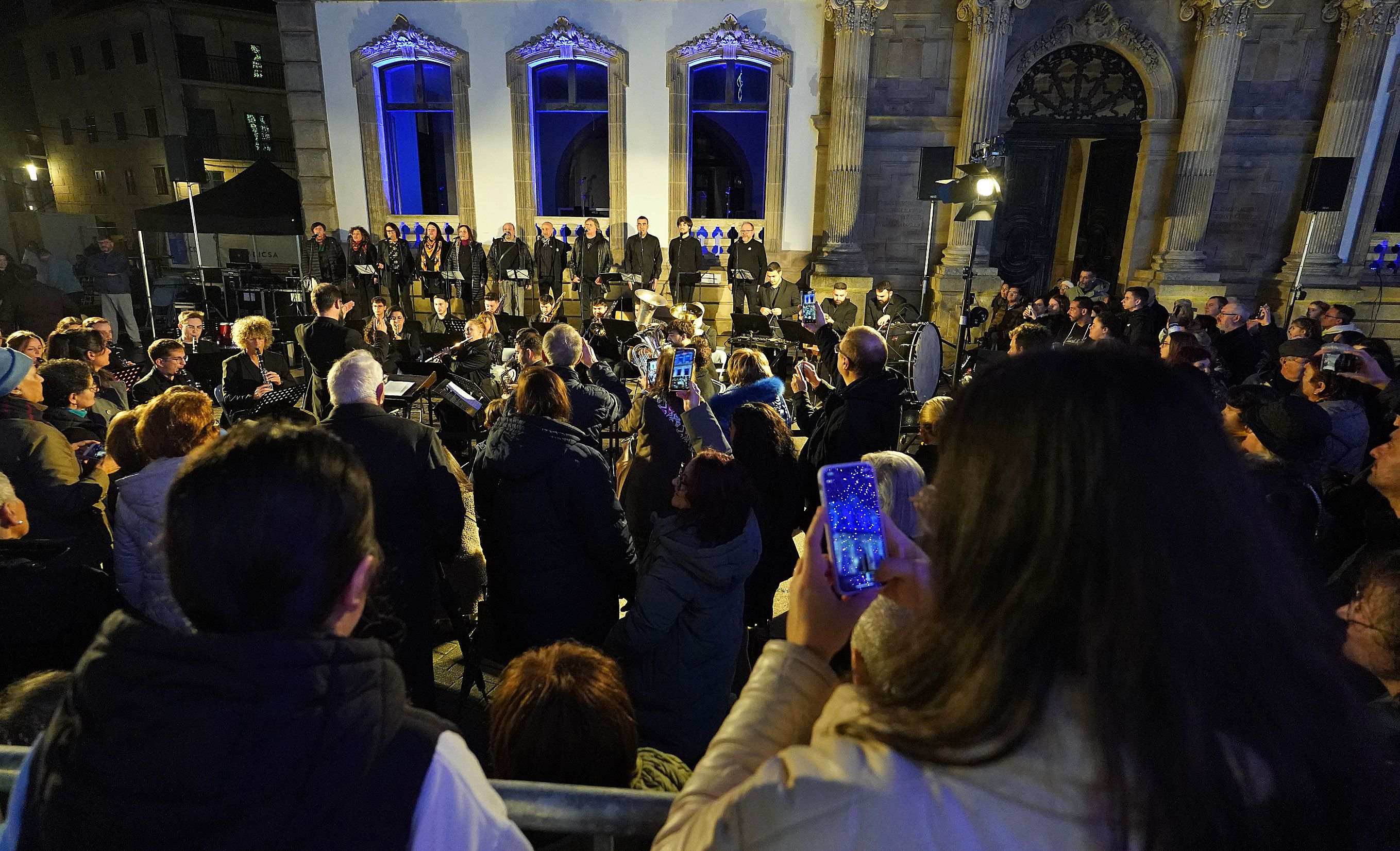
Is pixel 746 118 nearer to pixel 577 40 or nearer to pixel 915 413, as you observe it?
pixel 577 40

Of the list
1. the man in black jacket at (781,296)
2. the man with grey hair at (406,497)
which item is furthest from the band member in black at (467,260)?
the man with grey hair at (406,497)

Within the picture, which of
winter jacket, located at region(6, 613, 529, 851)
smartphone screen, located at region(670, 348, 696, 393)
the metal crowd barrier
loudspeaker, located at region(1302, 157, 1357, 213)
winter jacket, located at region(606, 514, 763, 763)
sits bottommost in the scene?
winter jacket, located at region(606, 514, 763, 763)

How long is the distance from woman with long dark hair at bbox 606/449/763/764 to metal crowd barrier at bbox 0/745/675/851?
1.30m

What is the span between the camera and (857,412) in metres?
4.25

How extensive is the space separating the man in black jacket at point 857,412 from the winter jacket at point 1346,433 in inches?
91.3

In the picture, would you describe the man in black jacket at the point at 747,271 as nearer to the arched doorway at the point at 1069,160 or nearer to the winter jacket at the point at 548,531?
the arched doorway at the point at 1069,160

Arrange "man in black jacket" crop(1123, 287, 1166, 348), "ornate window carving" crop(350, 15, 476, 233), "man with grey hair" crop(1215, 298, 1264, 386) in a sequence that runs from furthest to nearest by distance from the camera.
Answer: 1. "ornate window carving" crop(350, 15, 476, 233)
2. "man in black jacket" crop(1123, 287, 1166, 348)
3. "man with grey hair" crop(1215, 298, 1264, 386)

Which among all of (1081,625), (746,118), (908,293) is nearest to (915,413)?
(908,293)

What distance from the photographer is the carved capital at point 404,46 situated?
12.9 metres

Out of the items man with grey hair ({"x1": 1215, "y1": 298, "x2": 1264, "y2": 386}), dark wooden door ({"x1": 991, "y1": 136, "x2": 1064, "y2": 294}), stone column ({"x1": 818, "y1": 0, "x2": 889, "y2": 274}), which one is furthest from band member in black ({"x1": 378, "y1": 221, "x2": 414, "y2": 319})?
man with grey hair ({"x1": 1215, "y1": 298, "x2": 1264, "y2": 386})

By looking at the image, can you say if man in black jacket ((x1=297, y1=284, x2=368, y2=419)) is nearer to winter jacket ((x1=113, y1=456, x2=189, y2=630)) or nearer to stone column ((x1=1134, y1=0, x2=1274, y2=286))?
winter jacket ((x1=113, y1=456, x2=189, y2=630))

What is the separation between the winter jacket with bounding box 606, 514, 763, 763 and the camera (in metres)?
2.48

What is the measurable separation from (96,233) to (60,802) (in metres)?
32.6

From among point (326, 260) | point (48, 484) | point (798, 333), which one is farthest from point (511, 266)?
point (48, 484)
